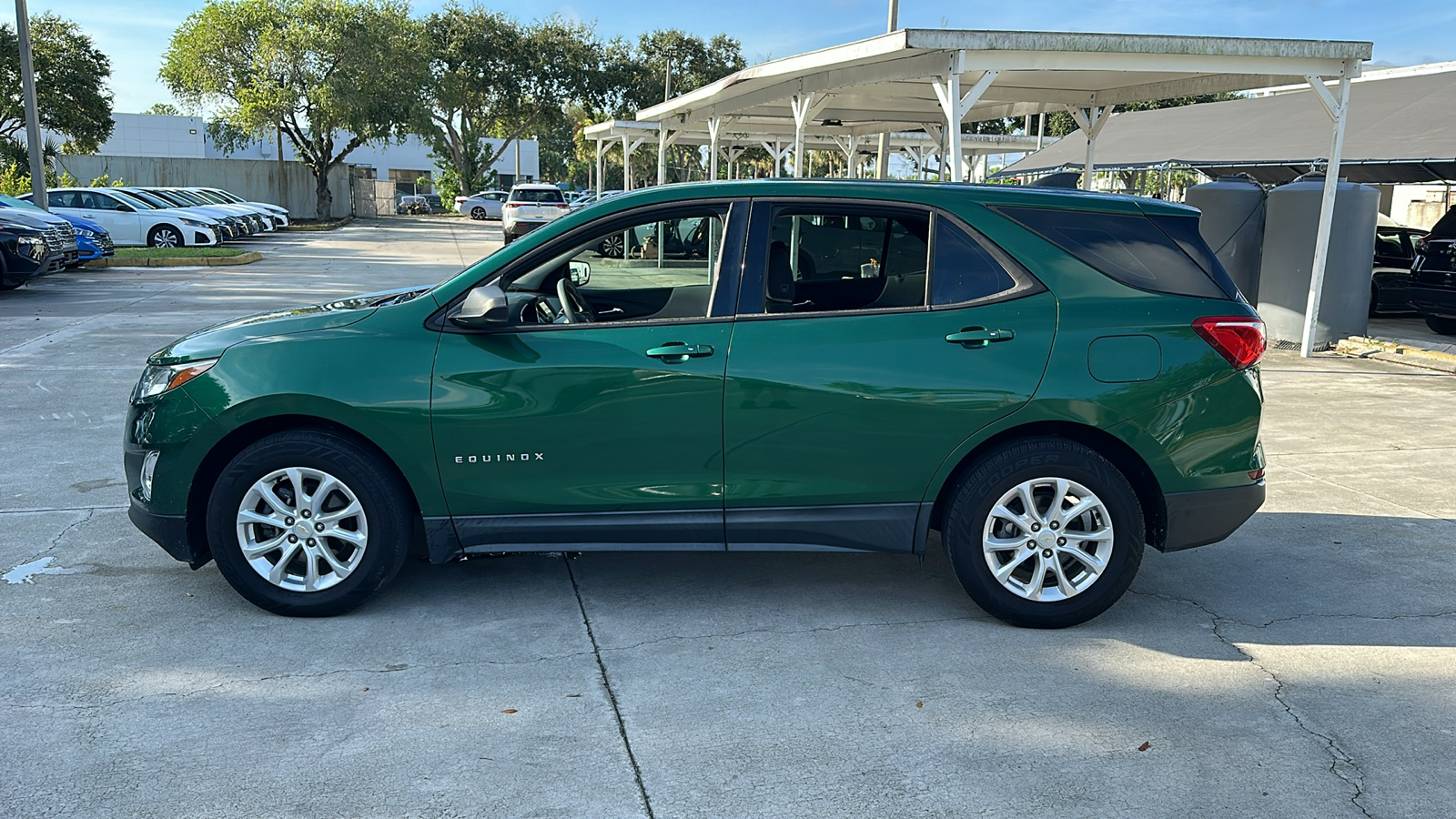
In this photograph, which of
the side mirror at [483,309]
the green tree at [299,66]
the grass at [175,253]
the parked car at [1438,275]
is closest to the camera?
the side mirror at [483,309]

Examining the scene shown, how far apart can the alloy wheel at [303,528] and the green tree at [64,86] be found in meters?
36.3

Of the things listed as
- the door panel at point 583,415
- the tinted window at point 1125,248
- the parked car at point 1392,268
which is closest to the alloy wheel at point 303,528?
the door panel at point 583,415

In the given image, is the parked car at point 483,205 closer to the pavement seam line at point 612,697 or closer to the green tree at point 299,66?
the green tree at point 299,66

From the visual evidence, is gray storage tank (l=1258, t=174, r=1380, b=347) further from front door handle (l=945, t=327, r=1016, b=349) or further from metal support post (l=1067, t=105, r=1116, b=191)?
front door handle (l=945, t=327, r=1016, b=349)

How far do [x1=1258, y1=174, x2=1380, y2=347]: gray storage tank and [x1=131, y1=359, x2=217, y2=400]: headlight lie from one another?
40.2ft

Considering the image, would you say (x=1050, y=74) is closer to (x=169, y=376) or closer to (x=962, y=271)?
(x=962, y=271)

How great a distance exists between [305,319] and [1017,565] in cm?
304

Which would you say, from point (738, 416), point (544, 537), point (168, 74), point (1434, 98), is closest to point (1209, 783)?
point (738, 416)

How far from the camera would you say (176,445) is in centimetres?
439

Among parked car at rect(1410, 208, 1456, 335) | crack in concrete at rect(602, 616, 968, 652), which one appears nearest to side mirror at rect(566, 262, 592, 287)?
crack in concrete at rect(602, 616, 968, 652)

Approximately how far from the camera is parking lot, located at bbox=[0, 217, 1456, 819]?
3240mm

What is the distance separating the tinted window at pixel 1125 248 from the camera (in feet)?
14.6

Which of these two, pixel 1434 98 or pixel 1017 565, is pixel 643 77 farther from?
pixel 1017 565

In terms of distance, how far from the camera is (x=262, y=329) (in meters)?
4.57
